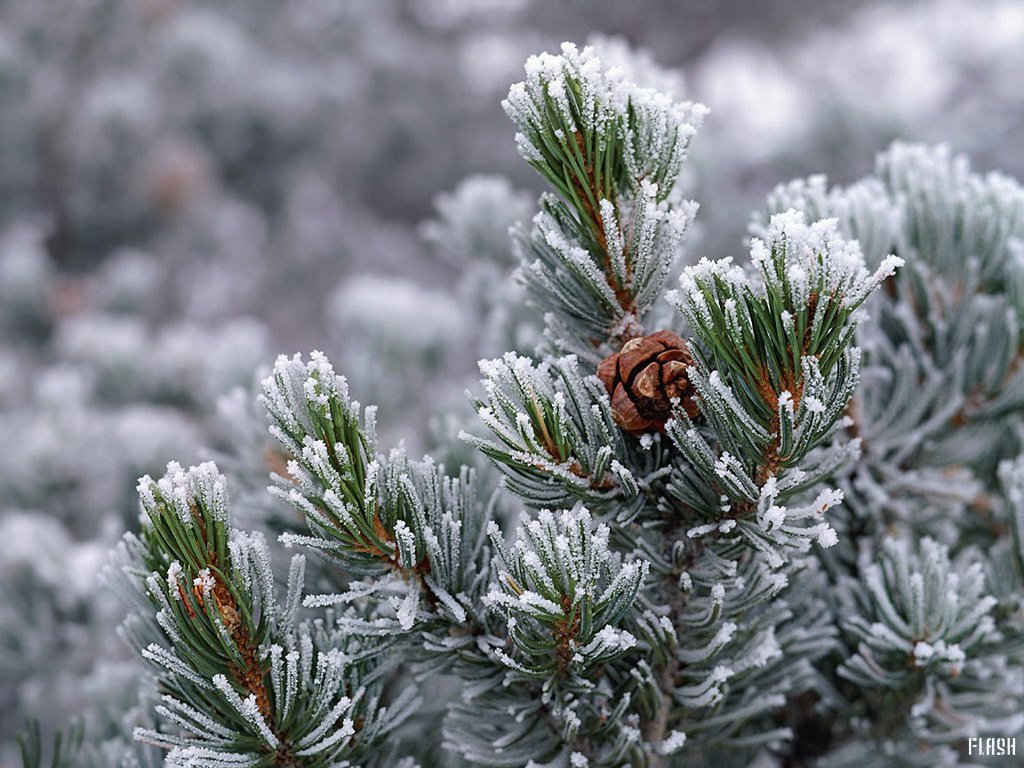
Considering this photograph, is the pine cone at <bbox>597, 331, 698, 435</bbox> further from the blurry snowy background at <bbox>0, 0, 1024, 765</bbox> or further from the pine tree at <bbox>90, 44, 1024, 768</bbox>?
the blurry snowy background at <bbox>0, 0, 1024, 765</bbox>

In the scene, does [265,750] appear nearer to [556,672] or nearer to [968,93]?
[556,672]

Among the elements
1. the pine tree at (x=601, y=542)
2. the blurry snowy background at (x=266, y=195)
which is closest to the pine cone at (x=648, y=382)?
the pine tree at (x=601, y=542)

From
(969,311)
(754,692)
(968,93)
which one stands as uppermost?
(968,93)

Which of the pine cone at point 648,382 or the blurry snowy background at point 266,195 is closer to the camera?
the pine cone at point 648,382

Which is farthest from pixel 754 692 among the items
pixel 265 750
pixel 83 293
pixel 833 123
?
pixel 83 293

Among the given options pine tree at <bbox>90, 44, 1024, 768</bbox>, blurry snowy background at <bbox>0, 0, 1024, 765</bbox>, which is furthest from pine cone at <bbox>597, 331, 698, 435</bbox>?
blurry snowy background at <bbox>0, 0, 1024, 765</bbox>

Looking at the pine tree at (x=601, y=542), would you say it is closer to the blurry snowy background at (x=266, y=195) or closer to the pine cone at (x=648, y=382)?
the pine cone at (x=648, y=382)

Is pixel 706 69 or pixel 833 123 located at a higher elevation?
pixel 706 69
